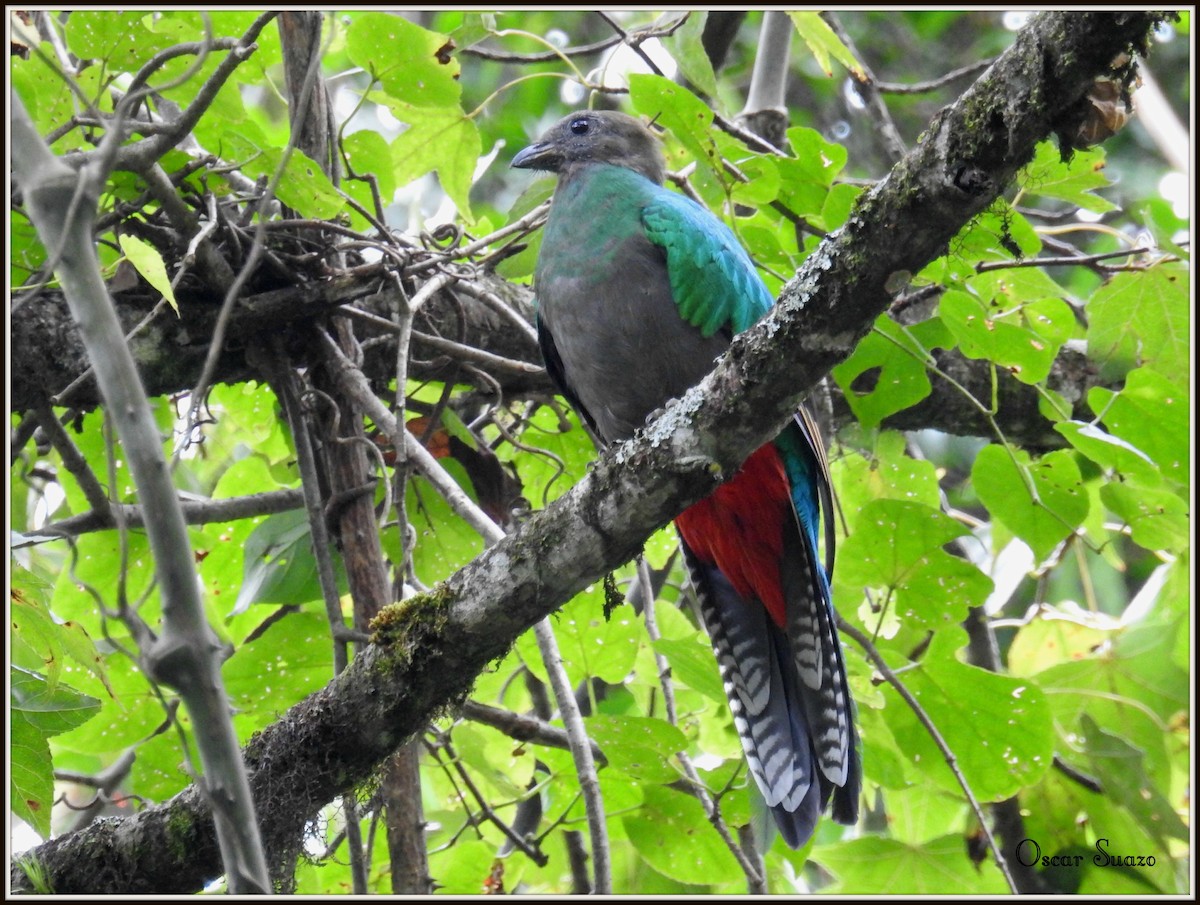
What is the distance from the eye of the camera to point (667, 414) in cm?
224

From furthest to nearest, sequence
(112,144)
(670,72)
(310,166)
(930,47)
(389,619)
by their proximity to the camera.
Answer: (930,47), (670,72), (310,166), (389,619), (112,144)

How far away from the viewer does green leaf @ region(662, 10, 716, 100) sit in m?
3.09

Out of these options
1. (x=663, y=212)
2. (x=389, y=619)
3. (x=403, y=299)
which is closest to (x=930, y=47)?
(x=663, y=212)

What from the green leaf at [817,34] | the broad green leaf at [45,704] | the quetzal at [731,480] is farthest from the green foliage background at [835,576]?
the green leaf at [817,34]

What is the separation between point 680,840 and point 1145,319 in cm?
202

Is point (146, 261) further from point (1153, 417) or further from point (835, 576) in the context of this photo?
point (1153, 417)

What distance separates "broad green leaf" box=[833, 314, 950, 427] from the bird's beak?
58.5 inches

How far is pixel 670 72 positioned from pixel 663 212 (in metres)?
0.84

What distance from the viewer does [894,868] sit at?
129 inches

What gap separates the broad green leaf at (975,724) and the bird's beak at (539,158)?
211 cm

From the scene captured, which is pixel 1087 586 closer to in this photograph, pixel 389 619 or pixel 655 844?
pixel 655 844

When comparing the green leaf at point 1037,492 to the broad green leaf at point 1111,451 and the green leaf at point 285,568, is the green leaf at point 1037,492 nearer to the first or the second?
the broad green leaf at point 1111,451

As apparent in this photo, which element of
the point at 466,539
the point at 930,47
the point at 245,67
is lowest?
the point at 466,539

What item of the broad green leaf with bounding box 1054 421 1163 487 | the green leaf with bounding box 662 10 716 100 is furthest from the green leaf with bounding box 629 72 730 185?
the broad green leaf with bounding box 1054 421 1163 487
